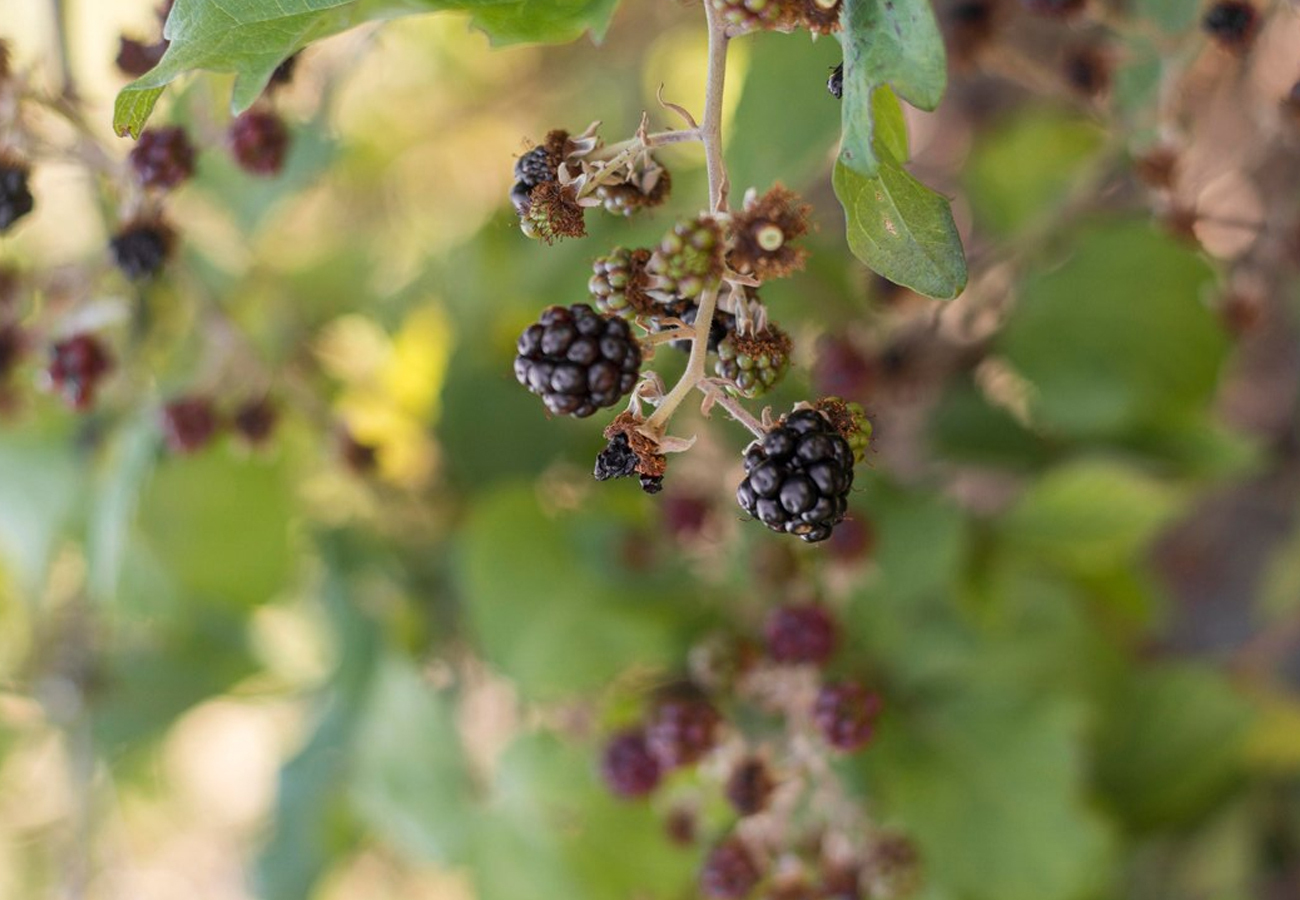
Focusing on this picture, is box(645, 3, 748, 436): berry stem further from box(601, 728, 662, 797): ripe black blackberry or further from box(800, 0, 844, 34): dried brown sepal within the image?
box(601, 728, 662, 797): ripe black blackberry

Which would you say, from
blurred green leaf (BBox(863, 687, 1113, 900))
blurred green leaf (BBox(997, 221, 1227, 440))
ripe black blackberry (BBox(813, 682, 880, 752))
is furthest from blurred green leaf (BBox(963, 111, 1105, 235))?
ripe black blackberry (BBox(813, 682, 880, 752))

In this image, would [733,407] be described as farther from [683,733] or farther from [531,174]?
[683,733]

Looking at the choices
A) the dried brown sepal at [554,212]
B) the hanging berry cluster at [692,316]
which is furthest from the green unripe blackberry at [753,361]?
the dried brown sepal at [554,212]

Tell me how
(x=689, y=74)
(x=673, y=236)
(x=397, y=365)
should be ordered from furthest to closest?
(x=689, y=74) < (x=397, y=365) < (x=673, y=236)

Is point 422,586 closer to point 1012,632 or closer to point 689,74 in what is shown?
point 1012,632

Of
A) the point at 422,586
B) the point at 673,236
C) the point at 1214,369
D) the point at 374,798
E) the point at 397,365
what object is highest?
the point at 673,236

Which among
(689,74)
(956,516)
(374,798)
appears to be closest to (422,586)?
(374,798)

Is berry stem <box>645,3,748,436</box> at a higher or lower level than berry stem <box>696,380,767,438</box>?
higher
